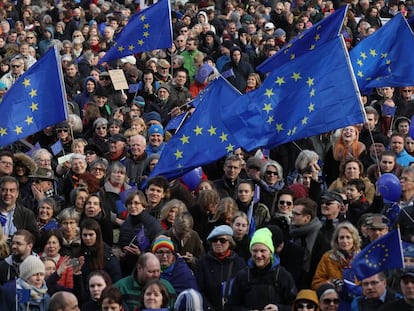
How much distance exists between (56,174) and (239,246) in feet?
14.1

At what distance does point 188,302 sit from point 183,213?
79.8 inches

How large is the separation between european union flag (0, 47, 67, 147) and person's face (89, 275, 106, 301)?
427 centimetres

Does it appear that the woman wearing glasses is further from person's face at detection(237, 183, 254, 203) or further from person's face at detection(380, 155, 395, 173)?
person's face at detection(380, 155, 395, 173)

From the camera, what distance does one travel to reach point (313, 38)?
55.2 feet

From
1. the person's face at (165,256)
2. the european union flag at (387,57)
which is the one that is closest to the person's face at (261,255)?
the person's face at (165,256)

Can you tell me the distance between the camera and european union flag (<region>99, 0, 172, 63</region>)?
21.2 meters

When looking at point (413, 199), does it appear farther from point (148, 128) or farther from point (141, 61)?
point (141, 61)

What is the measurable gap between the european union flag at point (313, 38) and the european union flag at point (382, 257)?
15.6ft

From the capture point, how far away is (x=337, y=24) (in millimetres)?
16641

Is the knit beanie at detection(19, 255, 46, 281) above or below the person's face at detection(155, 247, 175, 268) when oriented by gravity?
above

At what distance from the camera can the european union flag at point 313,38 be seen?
16.6 m

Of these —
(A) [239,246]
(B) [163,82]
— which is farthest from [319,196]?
(B) [163,82]

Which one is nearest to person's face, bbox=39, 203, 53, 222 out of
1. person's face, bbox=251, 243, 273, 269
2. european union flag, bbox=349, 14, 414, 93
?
person's face, bbox=251, 243, 273, 269

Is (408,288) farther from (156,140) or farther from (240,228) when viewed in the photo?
(156,140)
